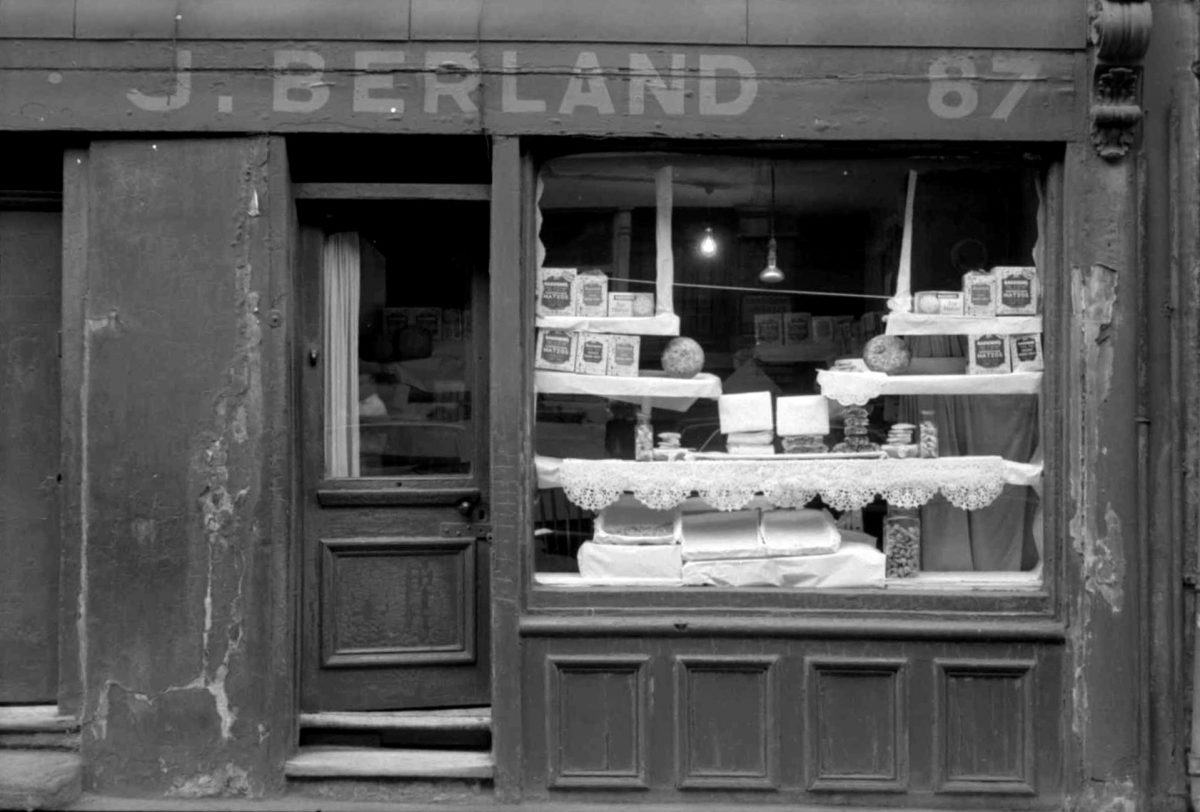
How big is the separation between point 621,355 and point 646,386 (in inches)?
7.5

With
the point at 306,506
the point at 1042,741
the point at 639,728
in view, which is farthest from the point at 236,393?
the point at 1042,741

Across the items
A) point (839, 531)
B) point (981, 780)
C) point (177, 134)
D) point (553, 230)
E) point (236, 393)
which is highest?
point (177, 134)

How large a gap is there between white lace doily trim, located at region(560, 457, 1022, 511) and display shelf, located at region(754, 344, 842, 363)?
19.6 inches

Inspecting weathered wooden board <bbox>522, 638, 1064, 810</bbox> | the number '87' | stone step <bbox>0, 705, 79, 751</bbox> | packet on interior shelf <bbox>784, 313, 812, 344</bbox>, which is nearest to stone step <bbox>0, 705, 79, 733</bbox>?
stone step <bbox>0, 705, 79, 751</bbox>

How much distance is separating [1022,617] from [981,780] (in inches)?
29.4

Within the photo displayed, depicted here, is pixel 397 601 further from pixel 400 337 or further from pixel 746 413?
pixel 746 413

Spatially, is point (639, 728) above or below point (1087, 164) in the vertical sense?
below

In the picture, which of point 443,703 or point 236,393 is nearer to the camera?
point 236,393

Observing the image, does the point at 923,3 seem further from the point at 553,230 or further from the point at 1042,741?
the point at 1042,741

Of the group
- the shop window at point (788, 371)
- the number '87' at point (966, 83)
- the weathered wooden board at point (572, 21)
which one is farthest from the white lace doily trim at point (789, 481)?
the weathered wooden board at point (572, 21)

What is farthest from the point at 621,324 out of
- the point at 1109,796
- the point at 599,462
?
the point at 1109,796

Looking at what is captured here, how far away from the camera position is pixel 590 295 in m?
6.14

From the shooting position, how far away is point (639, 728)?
19.0 feet

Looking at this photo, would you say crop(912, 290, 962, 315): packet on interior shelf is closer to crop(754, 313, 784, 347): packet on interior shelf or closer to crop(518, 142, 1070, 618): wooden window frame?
crop(518, 142, 1070, 618): wooden window frame
